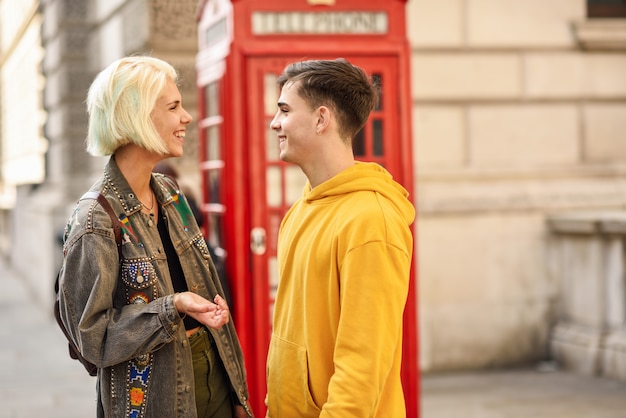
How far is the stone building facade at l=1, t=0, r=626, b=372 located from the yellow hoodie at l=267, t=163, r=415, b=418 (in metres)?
5.07

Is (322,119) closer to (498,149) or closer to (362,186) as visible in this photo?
(362,186)

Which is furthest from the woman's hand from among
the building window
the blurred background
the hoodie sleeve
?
the building window

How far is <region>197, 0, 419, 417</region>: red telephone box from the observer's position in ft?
17.1

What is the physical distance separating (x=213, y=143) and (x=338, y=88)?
3308 mm

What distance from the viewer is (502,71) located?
802cm

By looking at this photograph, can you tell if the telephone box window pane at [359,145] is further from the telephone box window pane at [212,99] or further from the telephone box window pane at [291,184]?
the telephone box window pane at [212,99]

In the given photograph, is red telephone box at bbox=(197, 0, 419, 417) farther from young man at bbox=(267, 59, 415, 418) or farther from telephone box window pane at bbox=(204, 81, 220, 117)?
young man at bbox=(267, 59, 415, 418)

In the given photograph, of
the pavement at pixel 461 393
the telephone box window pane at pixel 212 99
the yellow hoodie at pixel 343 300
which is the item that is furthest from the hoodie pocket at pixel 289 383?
the pavement at pixel 461 393

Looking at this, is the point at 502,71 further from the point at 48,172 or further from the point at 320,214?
the point at 48,172

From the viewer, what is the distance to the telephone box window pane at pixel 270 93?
525 centimetres

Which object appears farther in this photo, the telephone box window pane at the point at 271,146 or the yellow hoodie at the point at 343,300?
the telephone box window pane at the point at 271,146

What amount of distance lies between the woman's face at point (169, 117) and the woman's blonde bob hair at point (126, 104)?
27 mm

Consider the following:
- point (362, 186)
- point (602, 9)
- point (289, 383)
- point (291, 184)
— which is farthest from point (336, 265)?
point (602, 9)

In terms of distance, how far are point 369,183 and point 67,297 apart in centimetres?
85
